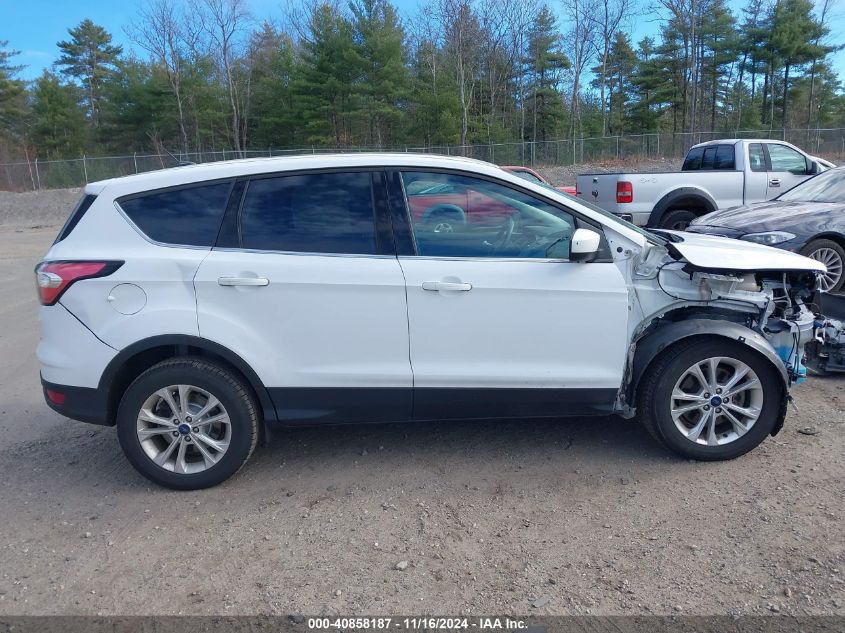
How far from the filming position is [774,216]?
25.1 feet

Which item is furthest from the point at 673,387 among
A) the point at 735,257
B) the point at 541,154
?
the point at 541,154

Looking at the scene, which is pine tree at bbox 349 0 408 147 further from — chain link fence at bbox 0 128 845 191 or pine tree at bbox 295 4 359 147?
chain link fence at bbox 0 128 845 191

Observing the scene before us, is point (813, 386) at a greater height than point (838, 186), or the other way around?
point (838, 186)

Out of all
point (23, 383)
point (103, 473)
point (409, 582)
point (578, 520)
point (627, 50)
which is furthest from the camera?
point (627, 50)

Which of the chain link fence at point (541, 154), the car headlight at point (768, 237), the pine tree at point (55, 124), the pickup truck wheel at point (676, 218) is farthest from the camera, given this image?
the pine tree at point (55, 124)

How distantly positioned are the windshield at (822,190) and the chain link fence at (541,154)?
29.0 m

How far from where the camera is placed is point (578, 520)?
344 centimetres

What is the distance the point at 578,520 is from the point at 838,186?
702cm

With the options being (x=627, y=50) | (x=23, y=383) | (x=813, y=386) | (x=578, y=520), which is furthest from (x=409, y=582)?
(x=627, y=50)

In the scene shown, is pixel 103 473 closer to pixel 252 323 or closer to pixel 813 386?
pixel 252 323

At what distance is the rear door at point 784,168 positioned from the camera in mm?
12008

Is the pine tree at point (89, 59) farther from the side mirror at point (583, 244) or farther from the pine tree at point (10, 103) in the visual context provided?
the side mirror at point (583, 244)

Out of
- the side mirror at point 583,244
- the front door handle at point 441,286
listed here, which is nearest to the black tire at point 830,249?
the side mirror at point 583,244

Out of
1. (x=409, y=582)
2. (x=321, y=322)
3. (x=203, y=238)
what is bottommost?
(x=409, y=582)
